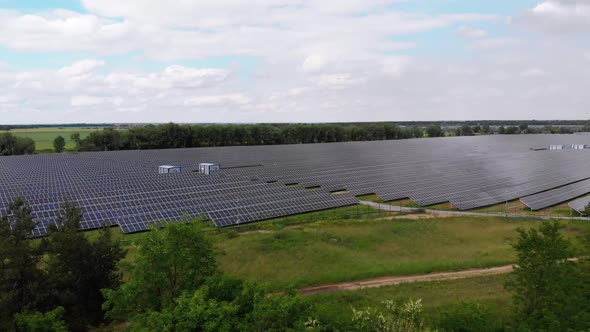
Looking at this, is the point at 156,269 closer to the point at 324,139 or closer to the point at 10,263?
the point at 10,263

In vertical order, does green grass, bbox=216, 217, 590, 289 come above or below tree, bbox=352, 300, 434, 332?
below

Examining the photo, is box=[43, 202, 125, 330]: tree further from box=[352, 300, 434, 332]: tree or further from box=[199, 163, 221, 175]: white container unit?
box=[199, 163, 221, 175]: white container unit

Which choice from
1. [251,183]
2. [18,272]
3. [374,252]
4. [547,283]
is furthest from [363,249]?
[18,272]

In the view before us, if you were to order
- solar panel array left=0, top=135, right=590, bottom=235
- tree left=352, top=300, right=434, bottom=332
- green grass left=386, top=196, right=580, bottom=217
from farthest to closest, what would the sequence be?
green grass left=386, top=196, right=580, bottom=217 < solar panel array left=0, top=135, right=590, bottom=235 < tree left=352, top=300, right=434, bottom=332

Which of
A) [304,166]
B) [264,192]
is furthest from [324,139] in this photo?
[264,192]

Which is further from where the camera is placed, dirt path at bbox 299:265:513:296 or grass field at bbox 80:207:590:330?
dirt path at bbox 299:265:513:296

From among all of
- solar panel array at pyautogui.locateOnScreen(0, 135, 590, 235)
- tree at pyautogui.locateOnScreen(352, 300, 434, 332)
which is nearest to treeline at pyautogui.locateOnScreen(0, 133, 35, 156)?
solar panel array at pyautogui.locateOnScreen(0, 135, 590, 235)
